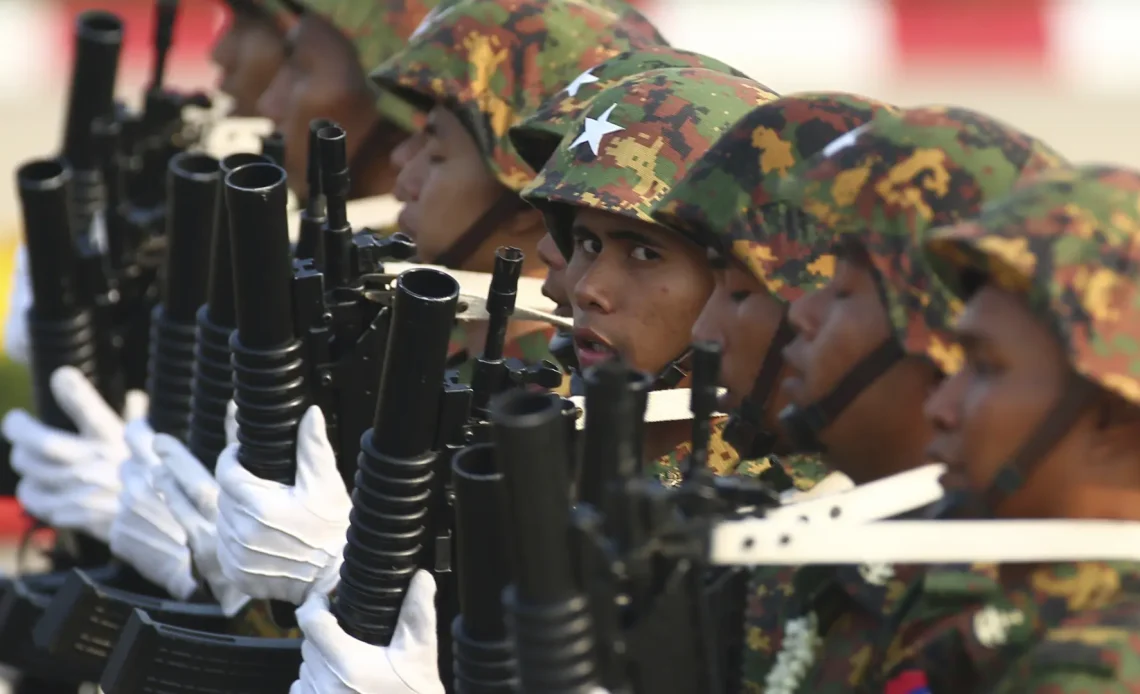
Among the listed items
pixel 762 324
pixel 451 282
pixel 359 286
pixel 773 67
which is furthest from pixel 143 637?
pixel 773 67

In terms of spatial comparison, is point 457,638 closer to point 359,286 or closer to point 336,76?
point 359,286

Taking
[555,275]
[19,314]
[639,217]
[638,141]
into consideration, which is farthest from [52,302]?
[639,217]

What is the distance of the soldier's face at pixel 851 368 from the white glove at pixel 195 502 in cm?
193

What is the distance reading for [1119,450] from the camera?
3365 mm

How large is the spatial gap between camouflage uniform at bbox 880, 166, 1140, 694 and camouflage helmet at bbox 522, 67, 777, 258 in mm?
1399

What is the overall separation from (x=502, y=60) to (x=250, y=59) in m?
1.98

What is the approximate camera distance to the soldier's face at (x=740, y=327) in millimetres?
4148

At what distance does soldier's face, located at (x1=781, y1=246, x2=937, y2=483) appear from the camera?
3705 millimetres

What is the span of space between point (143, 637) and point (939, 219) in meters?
2.14

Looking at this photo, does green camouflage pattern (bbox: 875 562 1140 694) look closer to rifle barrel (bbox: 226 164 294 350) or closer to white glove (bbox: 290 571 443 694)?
white glove (bbox: 290 571 443 694)

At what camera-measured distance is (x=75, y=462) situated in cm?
646

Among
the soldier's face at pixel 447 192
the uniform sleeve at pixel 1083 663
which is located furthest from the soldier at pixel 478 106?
the uniform sleeve at pixel 1083 663

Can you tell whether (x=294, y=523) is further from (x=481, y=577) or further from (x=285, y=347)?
(x=481, y=577)

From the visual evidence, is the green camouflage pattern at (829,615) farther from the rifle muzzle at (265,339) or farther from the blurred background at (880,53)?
the blurred background at (880,53)
